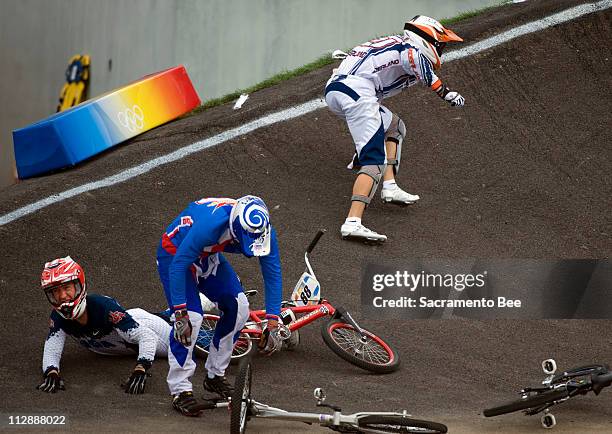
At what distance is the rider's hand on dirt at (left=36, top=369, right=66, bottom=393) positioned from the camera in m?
8.04

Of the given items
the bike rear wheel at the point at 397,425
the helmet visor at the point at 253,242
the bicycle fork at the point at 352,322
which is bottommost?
the bike rear wheel at the point at 397,425

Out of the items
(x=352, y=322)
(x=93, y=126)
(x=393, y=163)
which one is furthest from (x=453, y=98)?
(x=93, y=126)

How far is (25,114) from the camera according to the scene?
821 inches

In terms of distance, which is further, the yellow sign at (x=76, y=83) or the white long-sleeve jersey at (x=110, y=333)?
the yellow sign at (x=76, y=83)

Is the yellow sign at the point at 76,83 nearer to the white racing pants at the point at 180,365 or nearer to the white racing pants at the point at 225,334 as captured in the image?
the white racing pants at the point at 225,334

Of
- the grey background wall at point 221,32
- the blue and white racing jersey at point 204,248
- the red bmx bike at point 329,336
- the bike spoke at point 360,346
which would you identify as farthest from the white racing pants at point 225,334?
the grey background wall at point 221,32

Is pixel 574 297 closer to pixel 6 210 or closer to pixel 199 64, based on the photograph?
pixel 6 210

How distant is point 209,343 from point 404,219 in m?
3.54

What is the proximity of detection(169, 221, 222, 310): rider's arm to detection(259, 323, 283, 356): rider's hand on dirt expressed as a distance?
0.66 m

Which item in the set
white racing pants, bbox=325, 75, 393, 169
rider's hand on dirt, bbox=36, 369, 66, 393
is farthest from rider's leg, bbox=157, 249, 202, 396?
white racing pants, bbox=325, 75, 393, 169

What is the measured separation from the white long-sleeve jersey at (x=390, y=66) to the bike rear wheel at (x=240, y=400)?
5.10 metres

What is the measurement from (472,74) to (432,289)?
452 centimetres

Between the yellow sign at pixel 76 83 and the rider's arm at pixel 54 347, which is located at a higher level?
the yellow sign at pixel 76 83

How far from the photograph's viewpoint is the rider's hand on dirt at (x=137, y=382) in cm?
805
